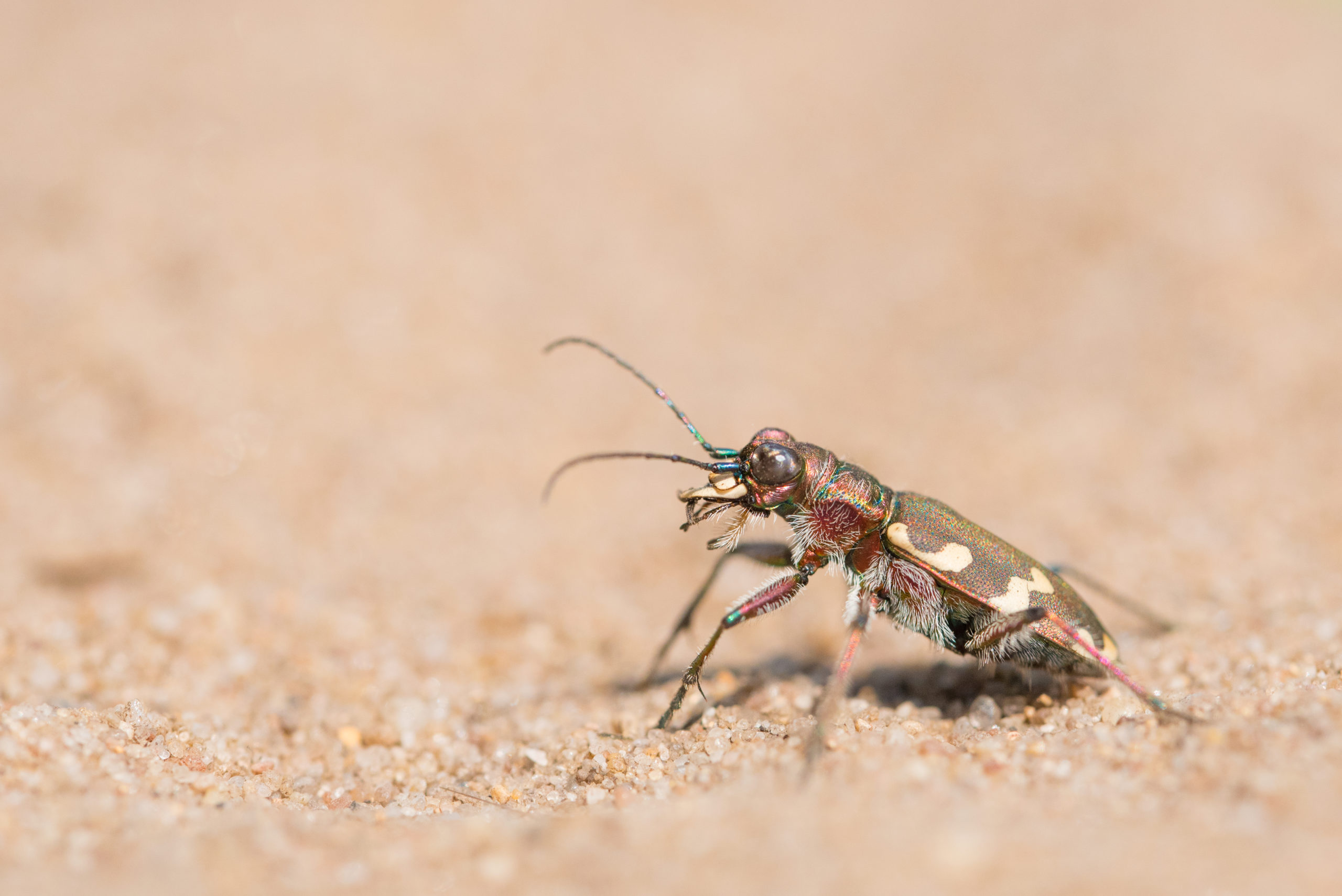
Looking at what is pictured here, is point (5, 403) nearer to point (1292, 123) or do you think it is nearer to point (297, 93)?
point (297, 93)

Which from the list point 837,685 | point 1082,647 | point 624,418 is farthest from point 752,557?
point 624,418

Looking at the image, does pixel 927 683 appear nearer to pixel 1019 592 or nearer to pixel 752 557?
pixel 1019 592

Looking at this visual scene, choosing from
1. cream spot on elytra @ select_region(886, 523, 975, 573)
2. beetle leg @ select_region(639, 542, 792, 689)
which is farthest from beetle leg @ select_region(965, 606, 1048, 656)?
beetle leg @ select_region(639, 542, 792, 689)

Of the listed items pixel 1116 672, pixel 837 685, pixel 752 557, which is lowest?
pixel 837 685

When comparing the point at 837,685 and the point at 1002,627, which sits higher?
the point at 1002,627

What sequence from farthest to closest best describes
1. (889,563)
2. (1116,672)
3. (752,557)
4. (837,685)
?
(752,557) → (889,563) → (1116,672) → (837,685)

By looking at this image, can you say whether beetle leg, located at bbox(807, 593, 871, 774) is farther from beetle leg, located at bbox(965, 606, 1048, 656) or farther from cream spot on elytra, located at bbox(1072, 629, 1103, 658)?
cream spot on elytra, located at bbox(1072, 629, 1103, 658)

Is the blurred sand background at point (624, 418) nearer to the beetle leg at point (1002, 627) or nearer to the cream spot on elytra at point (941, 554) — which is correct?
the beetle leg at point (1002, 627)

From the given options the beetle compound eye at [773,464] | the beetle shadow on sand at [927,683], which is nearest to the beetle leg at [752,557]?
the beetle shadow on sand at [927,683]
